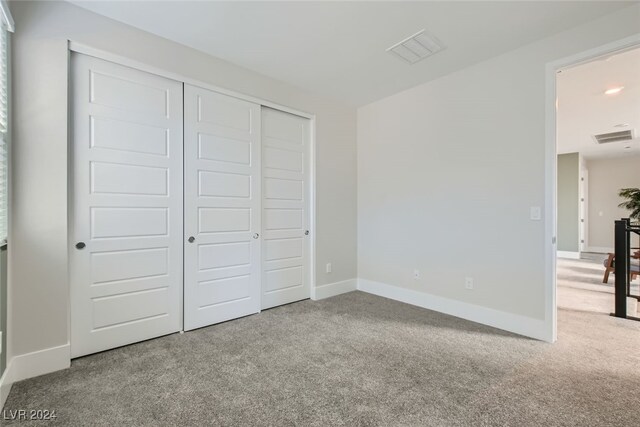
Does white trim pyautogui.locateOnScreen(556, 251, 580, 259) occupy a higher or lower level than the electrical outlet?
lower

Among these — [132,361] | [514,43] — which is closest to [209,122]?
[132,361]

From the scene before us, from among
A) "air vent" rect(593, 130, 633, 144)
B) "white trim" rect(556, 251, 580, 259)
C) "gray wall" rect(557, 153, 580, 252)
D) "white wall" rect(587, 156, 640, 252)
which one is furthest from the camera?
"white wall" rect(587, 156, 640, 252)

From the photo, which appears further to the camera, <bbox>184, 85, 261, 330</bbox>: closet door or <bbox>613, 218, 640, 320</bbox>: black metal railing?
<bbox>613, 218, 640, 320</bbox>: black metal railing

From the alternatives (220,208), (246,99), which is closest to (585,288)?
(220,208)

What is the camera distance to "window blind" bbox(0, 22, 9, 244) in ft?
6.07

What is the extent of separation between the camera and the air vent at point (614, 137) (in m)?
5.68

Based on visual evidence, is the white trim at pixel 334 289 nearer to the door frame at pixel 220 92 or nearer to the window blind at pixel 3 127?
the door frame at pixel 220 92

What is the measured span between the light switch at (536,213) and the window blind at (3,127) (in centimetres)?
419

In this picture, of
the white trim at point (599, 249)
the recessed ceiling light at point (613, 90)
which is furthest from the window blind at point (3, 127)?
the white trim at point (599, 249)

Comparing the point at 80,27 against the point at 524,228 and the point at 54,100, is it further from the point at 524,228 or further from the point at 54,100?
the point at 524,228

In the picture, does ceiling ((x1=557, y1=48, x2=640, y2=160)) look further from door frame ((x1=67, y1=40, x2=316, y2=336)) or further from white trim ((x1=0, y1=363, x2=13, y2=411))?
white trim ((x1=0, y1=363, x2=13, y2=411))

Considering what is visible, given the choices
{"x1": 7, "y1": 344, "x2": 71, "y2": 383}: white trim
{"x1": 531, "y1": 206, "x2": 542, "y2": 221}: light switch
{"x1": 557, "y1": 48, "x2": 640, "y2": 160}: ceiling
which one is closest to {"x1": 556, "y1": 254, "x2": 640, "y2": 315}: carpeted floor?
{"x1": 531, "y1": 206, "x2": 542, "y2": 221}: light switch

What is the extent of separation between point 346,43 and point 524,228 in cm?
249

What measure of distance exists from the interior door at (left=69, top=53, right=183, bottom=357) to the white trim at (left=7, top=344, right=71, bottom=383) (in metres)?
0.11
